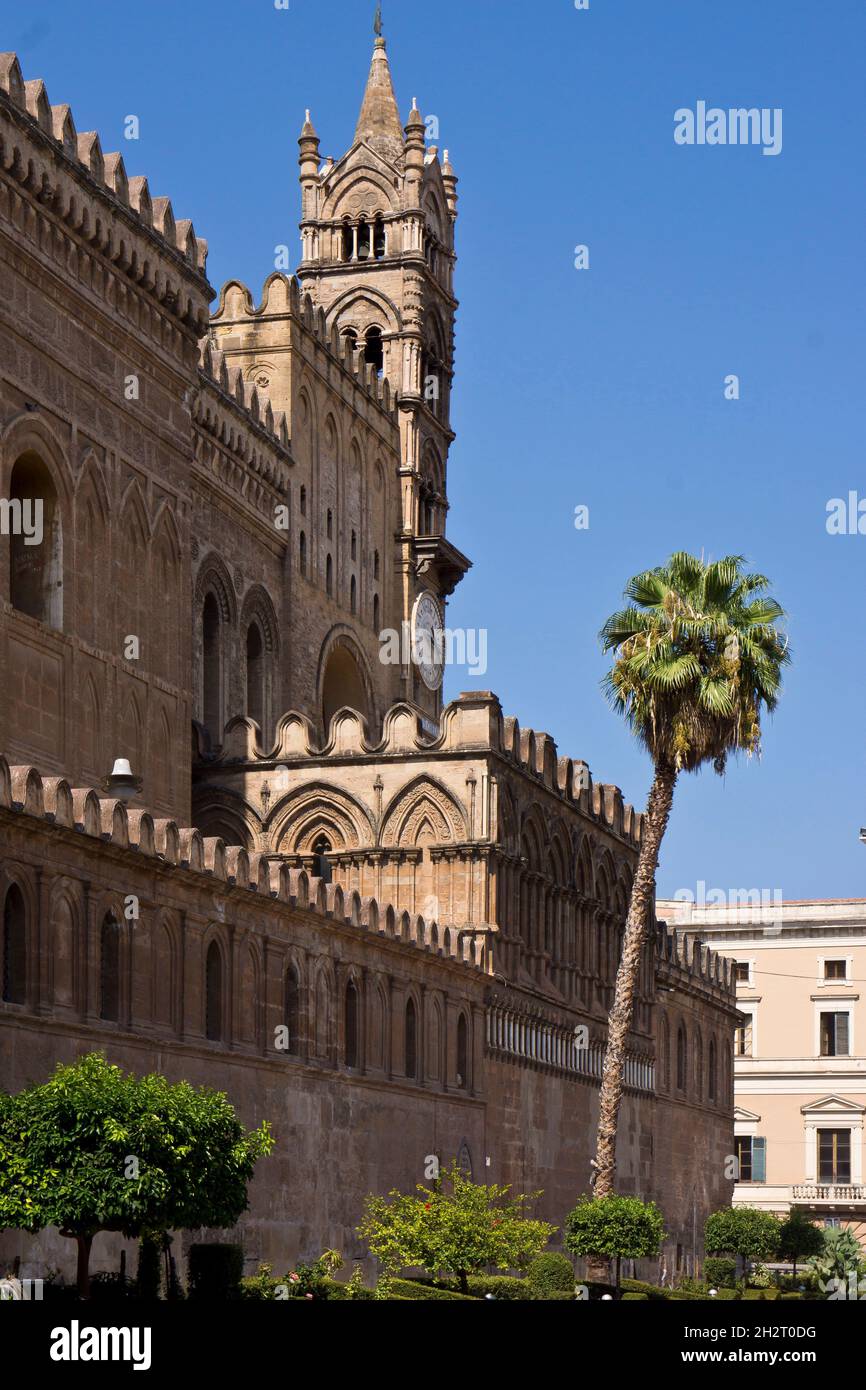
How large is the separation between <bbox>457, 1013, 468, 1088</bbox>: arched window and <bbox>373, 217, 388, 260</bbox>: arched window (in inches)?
1040

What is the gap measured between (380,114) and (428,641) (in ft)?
48.6

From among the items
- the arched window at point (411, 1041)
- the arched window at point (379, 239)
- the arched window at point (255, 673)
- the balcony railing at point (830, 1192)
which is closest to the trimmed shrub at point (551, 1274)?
the arched window at point (411, 1041)

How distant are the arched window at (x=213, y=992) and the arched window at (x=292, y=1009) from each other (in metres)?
2.37

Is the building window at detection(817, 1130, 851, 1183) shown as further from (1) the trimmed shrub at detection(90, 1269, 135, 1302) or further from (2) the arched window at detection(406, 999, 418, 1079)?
(1) the trimmed shrub at detection(90, 1269, 135, 1302)

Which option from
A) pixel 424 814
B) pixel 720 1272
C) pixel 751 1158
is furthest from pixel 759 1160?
pixel 424 814

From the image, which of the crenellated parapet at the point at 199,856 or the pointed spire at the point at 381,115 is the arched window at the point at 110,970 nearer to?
the crenellated parapet at the point at 199,856

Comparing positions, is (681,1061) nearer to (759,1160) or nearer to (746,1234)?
(746,1234)

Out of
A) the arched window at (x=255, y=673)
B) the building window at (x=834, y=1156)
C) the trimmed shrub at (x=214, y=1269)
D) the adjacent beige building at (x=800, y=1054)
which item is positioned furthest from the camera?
the adjacent beige building at (x=800, y=1054)

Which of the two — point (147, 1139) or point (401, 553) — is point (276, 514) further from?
point (147, 1139)

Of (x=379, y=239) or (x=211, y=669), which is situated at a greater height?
(x=379, y=239)

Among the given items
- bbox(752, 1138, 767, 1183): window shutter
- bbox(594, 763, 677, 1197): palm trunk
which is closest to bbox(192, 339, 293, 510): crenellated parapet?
bbox(594, 763, 677, 1197): palm trunk

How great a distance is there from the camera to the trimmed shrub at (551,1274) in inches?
1467

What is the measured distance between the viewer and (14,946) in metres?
28.3
